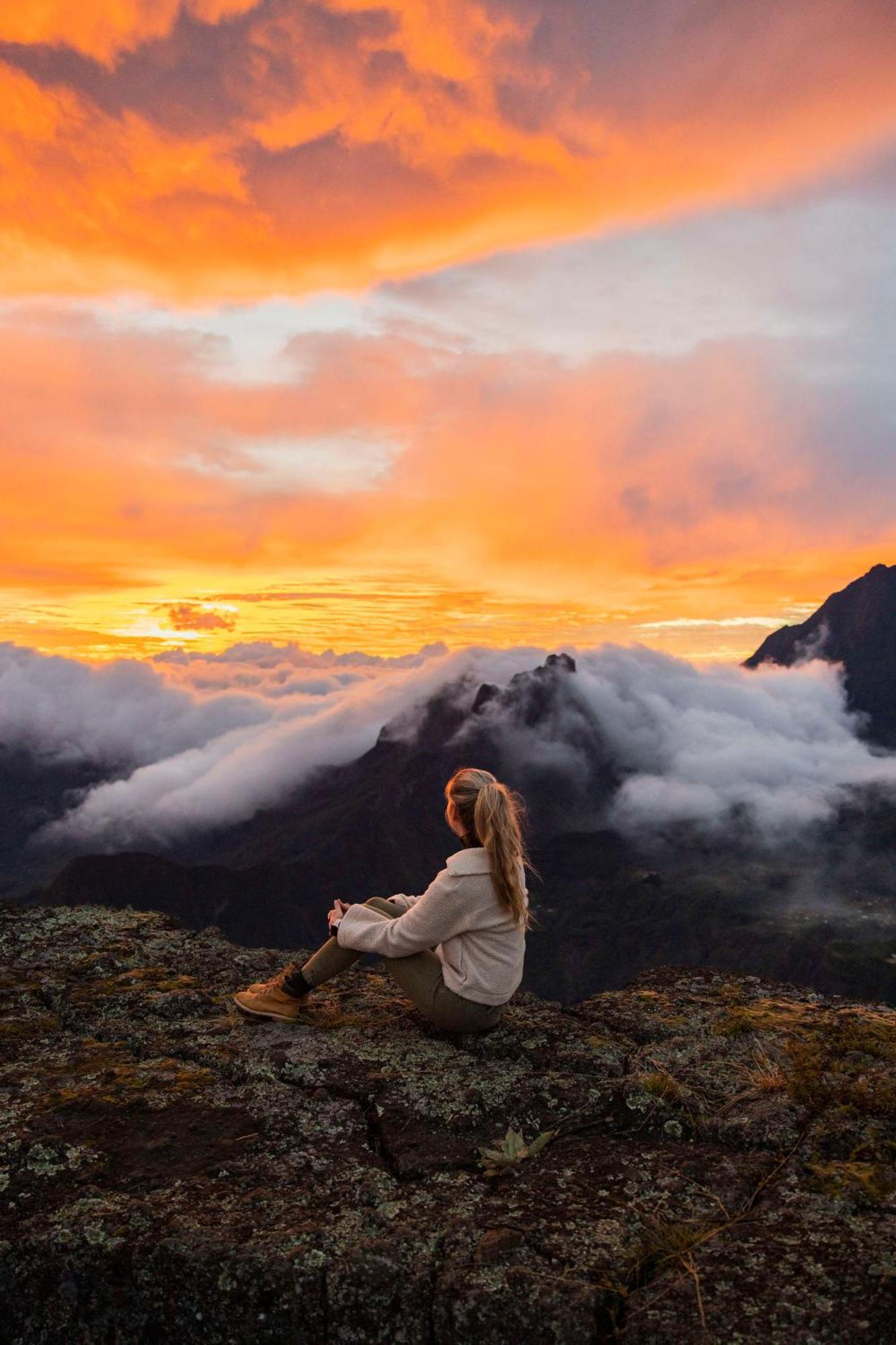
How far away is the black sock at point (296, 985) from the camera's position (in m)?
9.20

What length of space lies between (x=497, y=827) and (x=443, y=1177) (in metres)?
3.08

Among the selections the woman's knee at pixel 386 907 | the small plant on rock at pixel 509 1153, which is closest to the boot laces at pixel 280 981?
the woman's knee at pixel 386 907

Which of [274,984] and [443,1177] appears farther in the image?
[274,984]

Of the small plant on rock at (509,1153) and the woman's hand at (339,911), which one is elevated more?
the woman's hand at (339,911)

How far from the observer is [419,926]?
810 cm

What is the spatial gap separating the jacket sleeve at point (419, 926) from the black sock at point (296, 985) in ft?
3.48

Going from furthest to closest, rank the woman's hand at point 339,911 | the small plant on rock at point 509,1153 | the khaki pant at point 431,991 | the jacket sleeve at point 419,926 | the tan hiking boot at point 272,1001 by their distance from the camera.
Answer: the tan hiking boot at point 272,1001, the woman's hand at point 339,911, the khaki pant at point 431,991, the jacket sleeve at point 419,926, the small plant on rock at point 509,1153

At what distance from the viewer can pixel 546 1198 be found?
5680 millimetres

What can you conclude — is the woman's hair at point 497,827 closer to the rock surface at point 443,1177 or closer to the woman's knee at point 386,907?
the woman's knee at point 386,907

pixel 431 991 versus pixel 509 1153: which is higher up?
pixel 431 991

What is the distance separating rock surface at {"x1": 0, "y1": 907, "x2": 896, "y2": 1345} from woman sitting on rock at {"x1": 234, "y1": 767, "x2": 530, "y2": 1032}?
1.89 ft

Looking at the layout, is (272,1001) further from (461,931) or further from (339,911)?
(461,931)

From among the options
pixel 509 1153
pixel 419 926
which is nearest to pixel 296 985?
pixel 419 926

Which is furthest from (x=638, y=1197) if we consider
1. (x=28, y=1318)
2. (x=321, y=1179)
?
(x=28, y=1318)
